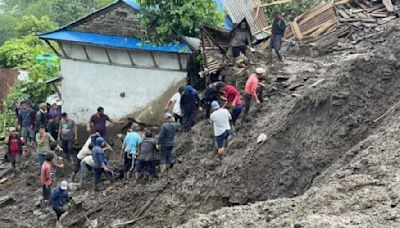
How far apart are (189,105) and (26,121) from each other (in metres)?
5.56

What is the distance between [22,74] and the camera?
94.4 feet

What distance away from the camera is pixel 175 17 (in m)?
18.2

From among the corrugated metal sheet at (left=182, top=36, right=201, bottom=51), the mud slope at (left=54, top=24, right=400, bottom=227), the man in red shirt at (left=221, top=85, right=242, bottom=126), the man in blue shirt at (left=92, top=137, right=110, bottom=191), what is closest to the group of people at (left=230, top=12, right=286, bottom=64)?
the corrugated metal sheet at (left=182, top=36, right=201, bottom=51)

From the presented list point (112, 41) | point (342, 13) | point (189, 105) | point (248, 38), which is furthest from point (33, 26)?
point (189, 105)

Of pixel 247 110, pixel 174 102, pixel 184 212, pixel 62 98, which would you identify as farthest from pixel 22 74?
pixel 184 212

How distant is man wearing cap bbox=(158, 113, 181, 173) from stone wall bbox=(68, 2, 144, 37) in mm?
5416

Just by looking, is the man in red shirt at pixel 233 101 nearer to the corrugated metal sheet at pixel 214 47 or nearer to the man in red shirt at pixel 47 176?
the corrugated metal sheet at pixel 214 47

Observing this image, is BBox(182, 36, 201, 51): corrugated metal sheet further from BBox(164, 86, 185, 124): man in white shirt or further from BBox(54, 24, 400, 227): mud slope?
BBox(54, 24, 400, 227): mud slope

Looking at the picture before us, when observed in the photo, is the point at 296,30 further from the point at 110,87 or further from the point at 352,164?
the point at 352,164

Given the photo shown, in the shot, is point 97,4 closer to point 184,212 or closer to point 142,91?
point 142,91

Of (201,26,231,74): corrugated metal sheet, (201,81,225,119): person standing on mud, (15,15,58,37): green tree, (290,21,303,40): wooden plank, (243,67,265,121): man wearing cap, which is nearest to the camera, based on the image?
(243,67,265,121): man wearing cap

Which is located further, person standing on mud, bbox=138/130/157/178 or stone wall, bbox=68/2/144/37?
stone wall, bbox=68/2/144/37

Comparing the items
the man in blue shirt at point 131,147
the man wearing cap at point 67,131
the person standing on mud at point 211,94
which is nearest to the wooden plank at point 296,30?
the person standing on mud at point 211,94

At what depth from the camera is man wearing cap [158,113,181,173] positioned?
47.8 ft
